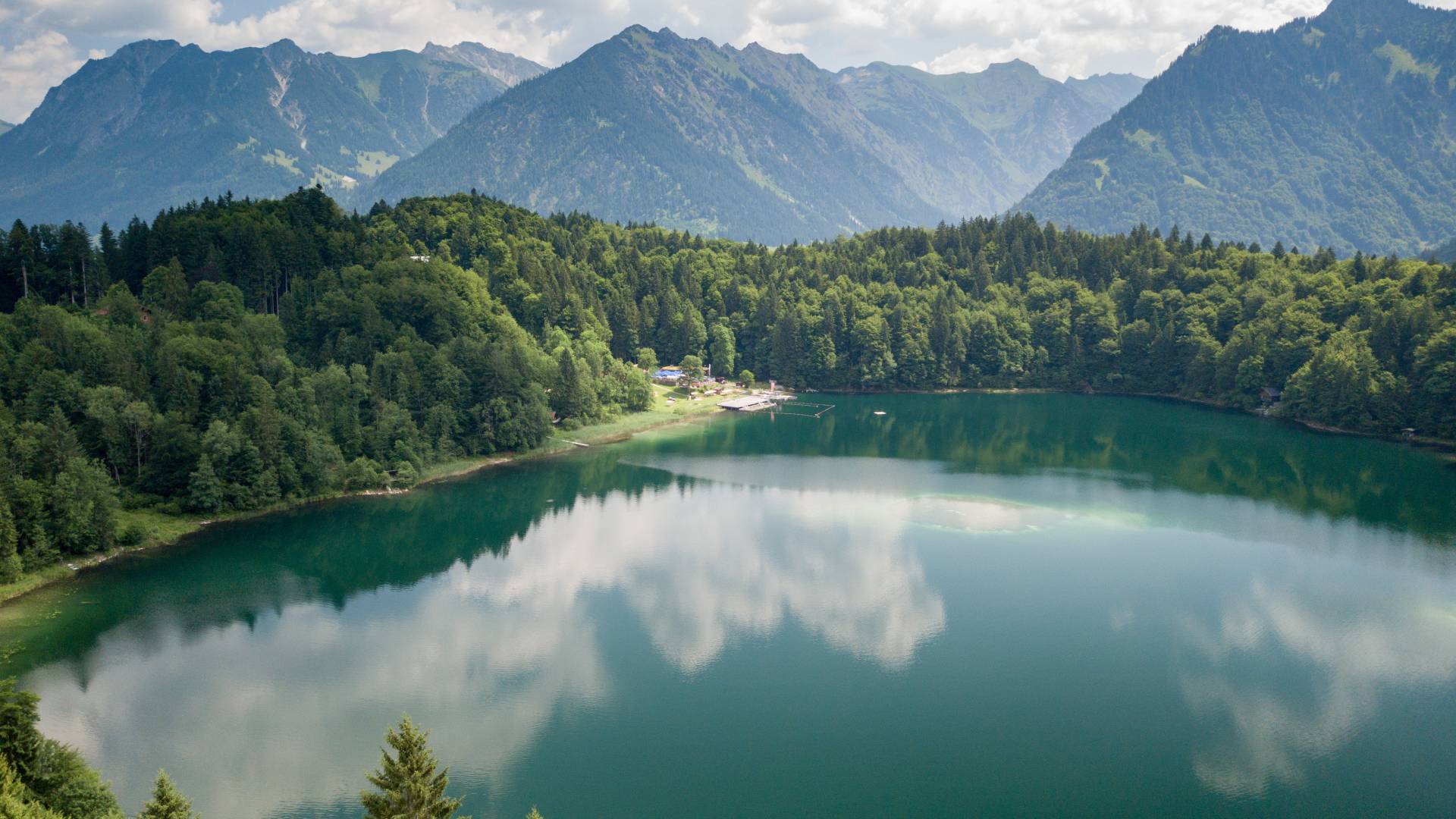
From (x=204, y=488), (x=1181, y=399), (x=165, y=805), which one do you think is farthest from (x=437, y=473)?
(x=1181, y=399)

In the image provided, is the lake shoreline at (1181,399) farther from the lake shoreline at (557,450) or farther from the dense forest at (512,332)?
the dense forest at (512,332)

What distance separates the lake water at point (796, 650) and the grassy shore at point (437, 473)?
1.28 meters

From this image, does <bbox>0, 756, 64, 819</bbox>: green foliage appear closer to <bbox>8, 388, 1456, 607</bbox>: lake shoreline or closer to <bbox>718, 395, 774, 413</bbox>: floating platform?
<bbox>8, 388, 1456, 607</bbox>: lake shoreline

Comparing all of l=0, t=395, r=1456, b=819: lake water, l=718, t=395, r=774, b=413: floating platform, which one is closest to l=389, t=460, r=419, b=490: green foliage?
l=0, t=395, r=1456, b=819: lake water

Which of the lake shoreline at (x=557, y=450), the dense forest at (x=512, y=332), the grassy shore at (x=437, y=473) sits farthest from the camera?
the dense forest at (x=512, y=332)

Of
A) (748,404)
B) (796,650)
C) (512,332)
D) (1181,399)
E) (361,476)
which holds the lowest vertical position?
(796,650)

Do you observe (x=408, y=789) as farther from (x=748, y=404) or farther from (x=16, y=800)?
(x=748, y=404)

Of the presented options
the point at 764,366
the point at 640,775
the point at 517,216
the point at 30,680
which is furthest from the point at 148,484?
the point at 764,366

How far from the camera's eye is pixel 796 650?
3625 cm

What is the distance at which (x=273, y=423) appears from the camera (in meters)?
54.0

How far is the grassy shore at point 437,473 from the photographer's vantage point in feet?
140

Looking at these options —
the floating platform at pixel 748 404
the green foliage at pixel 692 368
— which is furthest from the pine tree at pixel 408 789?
the green foliage at pixel 692 368

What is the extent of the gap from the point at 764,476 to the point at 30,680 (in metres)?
42.4

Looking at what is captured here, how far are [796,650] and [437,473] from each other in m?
35.1
